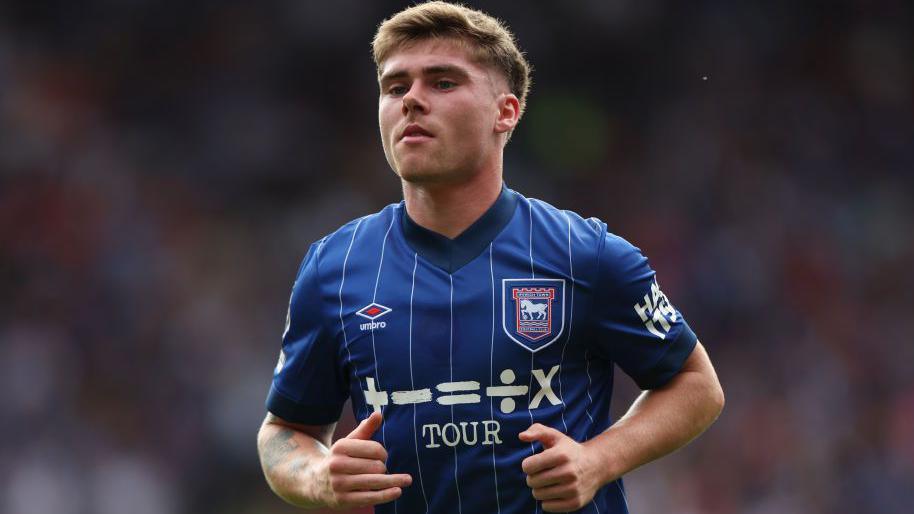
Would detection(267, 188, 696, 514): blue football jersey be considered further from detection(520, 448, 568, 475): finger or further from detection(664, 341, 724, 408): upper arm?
detection(520, 448, 568, 475): finger

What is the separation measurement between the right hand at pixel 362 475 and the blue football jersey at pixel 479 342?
203 mm

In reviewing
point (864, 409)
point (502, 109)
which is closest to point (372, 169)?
point (864, 409)

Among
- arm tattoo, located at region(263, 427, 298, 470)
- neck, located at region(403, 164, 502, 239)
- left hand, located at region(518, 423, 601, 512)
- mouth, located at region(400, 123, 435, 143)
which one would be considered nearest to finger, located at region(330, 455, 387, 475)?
left hand, located at region(518, 423, 601, 512)

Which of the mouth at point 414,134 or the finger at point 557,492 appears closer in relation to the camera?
the finger at point 557,492

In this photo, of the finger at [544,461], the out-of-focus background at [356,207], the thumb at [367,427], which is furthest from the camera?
the out-of-focus background at [356,207]

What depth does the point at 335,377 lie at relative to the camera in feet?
10.5

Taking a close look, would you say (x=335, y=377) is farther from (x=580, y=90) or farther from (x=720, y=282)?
(x=580, y=90)

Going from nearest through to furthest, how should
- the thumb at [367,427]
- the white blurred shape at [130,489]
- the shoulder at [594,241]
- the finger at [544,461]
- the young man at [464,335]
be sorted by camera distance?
the finger at [544,461]
the thumb at [367,427]
the young man at [464,335]
the shoulder at [594,241]
the white blurred shape at [130,489]

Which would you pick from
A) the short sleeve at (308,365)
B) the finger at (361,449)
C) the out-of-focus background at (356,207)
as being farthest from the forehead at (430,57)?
the out-of-focus background at (356,207)

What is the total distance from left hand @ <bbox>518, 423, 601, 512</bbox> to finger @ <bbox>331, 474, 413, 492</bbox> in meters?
0.27

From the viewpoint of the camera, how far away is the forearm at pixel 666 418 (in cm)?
298

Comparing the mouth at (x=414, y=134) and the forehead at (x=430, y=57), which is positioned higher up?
the forehead at (x=430, y=57)

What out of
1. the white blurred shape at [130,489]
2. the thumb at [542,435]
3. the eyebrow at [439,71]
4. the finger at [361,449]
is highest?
the eyebrow at [439,71]

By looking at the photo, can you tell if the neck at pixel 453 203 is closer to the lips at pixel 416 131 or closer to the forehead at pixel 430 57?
the lips at pixel 416 131
